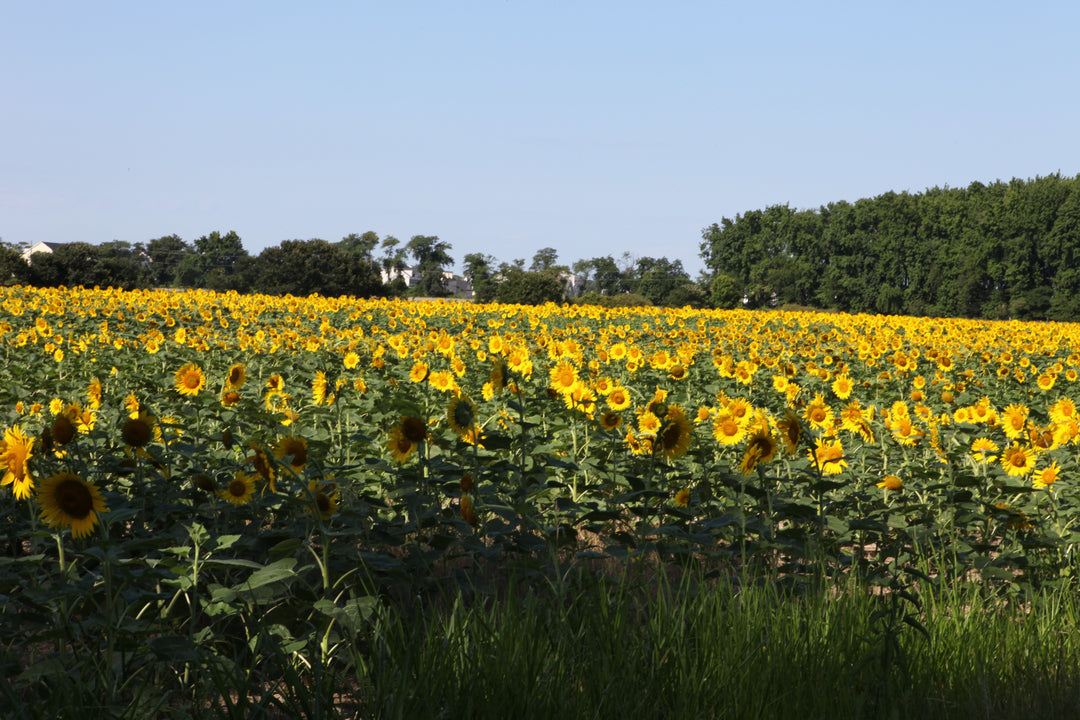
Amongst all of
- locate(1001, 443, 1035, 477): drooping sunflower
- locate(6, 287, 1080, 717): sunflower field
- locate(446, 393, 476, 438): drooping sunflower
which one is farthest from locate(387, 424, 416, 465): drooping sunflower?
locate(1001, 443, 1035, 477): drooping sunflower

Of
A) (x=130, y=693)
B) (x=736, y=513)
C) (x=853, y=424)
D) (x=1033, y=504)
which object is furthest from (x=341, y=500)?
(x=1033, y=504)

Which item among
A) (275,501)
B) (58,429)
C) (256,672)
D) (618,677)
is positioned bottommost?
(256,672)

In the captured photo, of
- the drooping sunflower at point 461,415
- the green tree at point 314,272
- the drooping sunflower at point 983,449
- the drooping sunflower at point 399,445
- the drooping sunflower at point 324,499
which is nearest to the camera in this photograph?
the drooping sunflower at point 324,499

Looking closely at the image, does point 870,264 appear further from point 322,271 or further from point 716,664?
point 716,664

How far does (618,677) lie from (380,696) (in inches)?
30.3

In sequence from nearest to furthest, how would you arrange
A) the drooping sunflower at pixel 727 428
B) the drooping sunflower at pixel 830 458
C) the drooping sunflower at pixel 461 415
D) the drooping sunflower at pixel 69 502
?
1. the drooping sunflower at pixel 69 502
2. the drooping sunflower at pixel 461 415
3. the drooping sunflower at pixel 830 458
4. the drooping sunflower at pixel 727 428

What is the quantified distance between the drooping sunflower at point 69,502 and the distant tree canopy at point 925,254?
66795 millimetres

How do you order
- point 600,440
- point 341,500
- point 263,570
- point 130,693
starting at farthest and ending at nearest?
point 600,440, point 341,500, point 130,693, point 263,570

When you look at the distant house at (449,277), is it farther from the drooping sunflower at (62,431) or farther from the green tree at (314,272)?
the drooping sunflower at (62,431)

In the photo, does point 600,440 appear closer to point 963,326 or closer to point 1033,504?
point 1033,504

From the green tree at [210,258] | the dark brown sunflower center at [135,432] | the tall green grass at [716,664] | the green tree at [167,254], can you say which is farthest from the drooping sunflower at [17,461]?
the green tree at [167,254]

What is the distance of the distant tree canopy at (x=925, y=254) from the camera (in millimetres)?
68625

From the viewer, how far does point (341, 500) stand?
4.00m

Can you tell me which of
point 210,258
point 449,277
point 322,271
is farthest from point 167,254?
point 322,271
